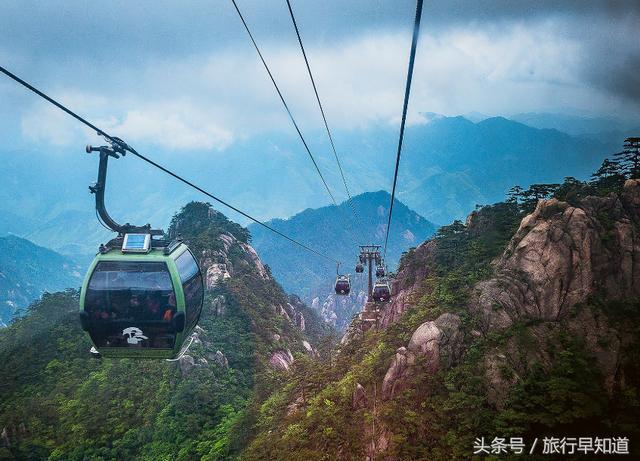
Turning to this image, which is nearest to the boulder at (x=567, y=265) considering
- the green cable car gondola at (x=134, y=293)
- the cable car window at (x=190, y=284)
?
the cable car window at (x=190, y=284)

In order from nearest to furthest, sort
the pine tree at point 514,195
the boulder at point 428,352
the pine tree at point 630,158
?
1. the boulder at point 428,352
2. the pine tree at point 630,158
3. the pine tree at point 514,195

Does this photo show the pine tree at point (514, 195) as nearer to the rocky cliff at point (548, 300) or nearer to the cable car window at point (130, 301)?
the rocky cliff at point (548, 300)

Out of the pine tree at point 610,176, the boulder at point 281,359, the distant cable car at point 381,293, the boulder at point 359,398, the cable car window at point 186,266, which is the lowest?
the boulder at point 359,398

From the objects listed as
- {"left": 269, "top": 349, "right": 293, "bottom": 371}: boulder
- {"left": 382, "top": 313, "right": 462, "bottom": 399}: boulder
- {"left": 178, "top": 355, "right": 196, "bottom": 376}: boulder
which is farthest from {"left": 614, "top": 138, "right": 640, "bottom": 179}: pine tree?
{"left": 178, "top": 355, "right": 196, "bottom": 376}: boulder

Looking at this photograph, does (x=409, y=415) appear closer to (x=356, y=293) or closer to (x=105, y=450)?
(x=105, y=450)

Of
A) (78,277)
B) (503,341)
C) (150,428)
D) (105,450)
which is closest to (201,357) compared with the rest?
(150,428)

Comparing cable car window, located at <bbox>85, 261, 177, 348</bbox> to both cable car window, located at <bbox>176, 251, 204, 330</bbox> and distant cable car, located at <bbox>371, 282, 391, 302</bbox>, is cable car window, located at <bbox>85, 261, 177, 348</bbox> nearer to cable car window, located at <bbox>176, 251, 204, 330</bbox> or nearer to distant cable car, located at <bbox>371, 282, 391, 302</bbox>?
cable car window, located at <bbox>176, 251, 204, 330</bbox>
